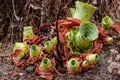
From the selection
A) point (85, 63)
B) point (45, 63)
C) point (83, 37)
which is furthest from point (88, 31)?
point (45, 63)

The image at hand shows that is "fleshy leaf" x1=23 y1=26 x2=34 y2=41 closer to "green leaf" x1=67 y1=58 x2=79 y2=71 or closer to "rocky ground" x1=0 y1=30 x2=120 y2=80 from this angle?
"rocky ground" x1=0 y1=30 x2=120 y2=80

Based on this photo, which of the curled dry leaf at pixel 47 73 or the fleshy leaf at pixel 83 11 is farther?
the fleshy leaf at pixel 83 11

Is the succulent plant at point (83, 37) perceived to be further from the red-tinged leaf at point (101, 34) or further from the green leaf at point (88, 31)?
the red-tinged leaf at point (101, 34)

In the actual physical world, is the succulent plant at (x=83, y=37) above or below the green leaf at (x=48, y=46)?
above

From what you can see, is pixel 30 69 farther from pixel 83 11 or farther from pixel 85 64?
pixel 83 11

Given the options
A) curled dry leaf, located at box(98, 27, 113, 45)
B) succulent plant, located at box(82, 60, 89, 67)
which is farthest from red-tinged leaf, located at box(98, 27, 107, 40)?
succulent plant, located at box(82, 60, 89, 67)

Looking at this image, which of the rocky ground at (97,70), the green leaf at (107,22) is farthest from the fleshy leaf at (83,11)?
the rocky ground at (97,70)
